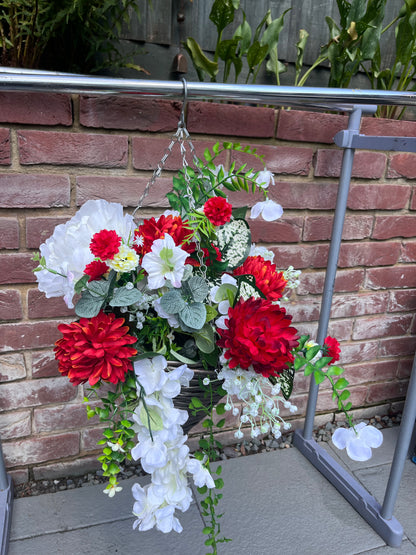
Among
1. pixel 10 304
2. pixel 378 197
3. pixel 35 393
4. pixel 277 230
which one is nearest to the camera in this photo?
pixel 10 304

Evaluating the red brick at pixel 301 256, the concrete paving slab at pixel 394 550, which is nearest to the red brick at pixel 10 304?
the red brick at pixel 301 256

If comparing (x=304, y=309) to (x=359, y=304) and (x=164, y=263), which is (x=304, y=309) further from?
(x=164, y=263)

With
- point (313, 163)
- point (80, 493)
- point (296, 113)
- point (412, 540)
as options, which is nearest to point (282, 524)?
point (412, 540)

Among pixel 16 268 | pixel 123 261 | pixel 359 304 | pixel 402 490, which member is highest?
pixel 123 261

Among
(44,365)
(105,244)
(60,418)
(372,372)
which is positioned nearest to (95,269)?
(105,244)

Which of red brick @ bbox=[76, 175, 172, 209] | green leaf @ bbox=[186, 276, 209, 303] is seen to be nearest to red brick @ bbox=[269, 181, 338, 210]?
red brick @ bbox=[76, 175, 172, 209]

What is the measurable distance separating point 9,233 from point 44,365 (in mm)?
396

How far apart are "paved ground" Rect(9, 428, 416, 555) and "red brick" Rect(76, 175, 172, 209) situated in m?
0.89

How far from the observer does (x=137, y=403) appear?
763 mm

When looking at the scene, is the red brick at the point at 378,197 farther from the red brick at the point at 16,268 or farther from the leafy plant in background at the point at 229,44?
the red brick at the point at 16,268

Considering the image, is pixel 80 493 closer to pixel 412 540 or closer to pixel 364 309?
pixel 412 540

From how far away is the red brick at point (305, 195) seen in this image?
1351 mm

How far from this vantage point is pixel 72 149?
3.65 feet

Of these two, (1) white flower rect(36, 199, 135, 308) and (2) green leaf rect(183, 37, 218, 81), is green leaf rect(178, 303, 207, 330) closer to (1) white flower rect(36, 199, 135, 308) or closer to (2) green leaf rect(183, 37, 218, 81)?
(1) white flower rect(36, 199, 135, 308)
